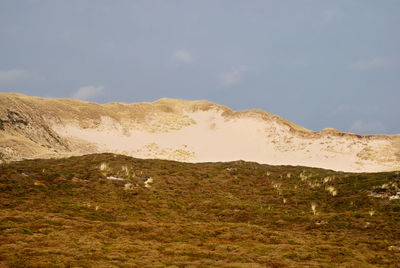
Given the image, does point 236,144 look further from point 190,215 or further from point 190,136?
point 190,215

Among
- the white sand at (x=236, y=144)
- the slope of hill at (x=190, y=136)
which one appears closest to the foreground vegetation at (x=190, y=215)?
the slope of hill at (x=190, y=136)

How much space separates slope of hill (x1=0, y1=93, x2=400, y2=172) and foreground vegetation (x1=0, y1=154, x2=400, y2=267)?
88.8 feet

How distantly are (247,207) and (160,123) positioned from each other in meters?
56.2

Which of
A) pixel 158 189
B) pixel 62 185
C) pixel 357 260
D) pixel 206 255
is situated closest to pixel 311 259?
pixel 357 260

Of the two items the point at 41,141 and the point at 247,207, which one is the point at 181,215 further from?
the point at 41,141

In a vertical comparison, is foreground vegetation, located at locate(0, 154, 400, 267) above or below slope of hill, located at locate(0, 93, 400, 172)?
below

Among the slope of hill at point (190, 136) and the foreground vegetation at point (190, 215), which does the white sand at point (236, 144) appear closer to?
the slope of hill at point (190, 136)

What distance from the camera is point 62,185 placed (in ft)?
90.3

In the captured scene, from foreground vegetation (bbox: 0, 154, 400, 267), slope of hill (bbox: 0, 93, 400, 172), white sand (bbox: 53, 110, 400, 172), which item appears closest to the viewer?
foreground vegetation (bbox: 0, 154, 400, 267)

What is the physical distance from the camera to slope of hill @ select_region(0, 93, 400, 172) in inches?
2408

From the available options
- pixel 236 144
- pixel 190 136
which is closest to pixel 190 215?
pixel 236 144

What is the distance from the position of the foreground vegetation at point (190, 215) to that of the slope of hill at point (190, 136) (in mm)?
27060

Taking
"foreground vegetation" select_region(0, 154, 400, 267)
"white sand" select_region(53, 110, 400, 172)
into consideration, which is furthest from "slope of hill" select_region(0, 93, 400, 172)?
"foreground vegetation" select_region(0, 154, 400, 267)

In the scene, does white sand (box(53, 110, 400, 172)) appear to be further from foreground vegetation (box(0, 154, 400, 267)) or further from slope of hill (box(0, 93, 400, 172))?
foreground vegetation (box(0, 154, 400, 267))
